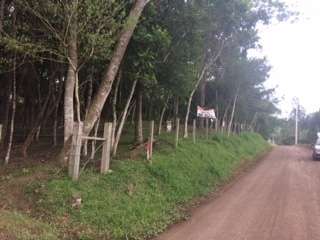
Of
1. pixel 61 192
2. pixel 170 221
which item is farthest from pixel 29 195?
pixel 170 221

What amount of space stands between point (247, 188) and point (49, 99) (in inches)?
335

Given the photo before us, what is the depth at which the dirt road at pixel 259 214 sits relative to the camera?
1070 cm

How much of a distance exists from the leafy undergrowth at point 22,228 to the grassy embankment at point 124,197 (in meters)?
0.31

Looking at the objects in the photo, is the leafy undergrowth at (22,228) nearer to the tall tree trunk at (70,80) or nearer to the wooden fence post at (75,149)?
the wooden fence post at (75,149)

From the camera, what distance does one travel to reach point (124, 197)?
1195 cm

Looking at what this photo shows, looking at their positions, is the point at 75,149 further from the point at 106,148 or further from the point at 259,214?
the point at 259,214

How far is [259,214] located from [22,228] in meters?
6.59

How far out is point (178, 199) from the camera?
13.8 meters

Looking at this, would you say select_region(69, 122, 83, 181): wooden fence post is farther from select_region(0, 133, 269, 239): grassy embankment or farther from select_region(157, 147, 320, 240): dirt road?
select_region(157, 147, 320, 240): dirt road

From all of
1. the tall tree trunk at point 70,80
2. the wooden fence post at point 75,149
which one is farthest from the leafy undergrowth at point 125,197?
the tall tree trunk at point 70,80

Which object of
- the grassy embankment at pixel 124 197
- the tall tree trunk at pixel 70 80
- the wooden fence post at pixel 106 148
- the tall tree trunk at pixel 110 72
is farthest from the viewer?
the tall tree trunk at pixel 110 72

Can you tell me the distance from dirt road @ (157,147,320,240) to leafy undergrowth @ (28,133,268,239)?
64cm

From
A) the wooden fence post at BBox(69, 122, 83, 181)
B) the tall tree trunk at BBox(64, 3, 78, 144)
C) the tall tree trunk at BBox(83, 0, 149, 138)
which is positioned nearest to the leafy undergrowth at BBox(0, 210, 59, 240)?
the wooden fence post at BBox(69, 122, 83, 181)

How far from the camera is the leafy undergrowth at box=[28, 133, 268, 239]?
33.0ft
